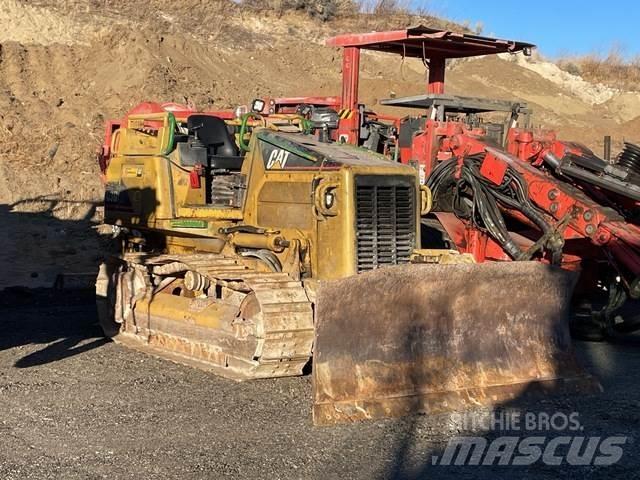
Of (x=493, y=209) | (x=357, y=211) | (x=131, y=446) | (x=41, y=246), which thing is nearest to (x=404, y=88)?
(x=41, y=246)

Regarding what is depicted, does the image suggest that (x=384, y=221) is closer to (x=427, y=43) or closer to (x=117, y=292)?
(x=117, y=292)

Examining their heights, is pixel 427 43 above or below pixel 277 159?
above

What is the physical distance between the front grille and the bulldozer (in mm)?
12

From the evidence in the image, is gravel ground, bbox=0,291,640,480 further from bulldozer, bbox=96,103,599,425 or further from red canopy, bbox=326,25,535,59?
red canopy, bbox=326,25,535,59

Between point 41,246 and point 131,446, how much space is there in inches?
420

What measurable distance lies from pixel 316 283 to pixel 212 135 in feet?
8.86

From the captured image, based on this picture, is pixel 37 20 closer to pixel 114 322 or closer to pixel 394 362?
pixel 114 322

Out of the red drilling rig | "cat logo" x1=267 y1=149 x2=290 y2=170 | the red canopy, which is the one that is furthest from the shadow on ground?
the red canopy

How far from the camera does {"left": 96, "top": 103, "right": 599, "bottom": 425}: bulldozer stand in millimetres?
6844

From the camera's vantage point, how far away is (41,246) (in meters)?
16.0

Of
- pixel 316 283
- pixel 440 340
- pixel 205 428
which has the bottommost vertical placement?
pixel 205 428

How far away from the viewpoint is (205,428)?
6422mm

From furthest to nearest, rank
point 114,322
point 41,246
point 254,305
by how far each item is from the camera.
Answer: point 41,246, point 114,322, point 254,305

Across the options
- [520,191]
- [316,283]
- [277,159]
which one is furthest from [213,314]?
[520,191]
